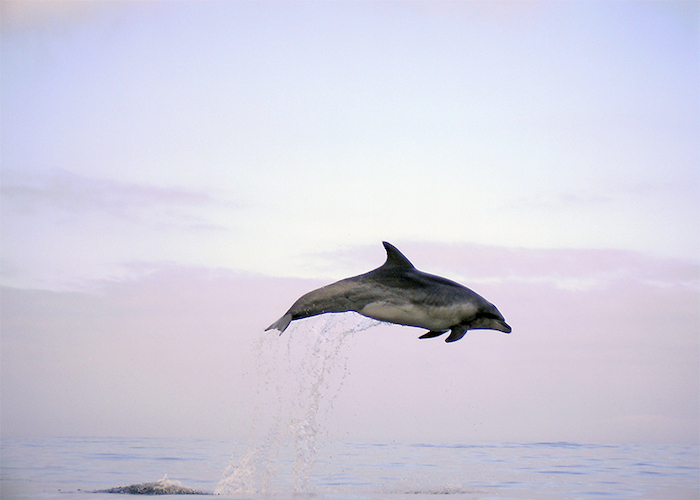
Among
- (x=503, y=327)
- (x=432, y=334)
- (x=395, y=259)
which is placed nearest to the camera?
(x=395, y=259)

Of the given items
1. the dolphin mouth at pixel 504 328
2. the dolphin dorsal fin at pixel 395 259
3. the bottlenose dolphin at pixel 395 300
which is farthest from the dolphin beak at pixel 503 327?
the dolphin dorsal fin at pixel 395 259

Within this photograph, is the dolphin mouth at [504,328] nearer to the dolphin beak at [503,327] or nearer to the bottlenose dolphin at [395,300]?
the dolphin beak at [503,327]

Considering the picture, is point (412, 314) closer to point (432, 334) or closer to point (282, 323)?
point (432, 334)

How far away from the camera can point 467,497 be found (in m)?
14.0

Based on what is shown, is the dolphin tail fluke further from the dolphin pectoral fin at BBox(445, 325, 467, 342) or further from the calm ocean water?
the calm ocean water

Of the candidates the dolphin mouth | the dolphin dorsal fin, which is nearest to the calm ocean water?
the dolphin mouth

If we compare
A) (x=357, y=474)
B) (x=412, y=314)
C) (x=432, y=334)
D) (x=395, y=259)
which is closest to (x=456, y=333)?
(x=432, y=334)

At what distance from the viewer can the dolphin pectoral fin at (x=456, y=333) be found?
1234 centimetres

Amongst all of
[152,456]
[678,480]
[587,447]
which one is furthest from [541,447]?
[152,456]

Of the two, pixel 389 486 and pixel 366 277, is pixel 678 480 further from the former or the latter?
pixel 366 277

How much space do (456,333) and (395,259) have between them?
176 cm

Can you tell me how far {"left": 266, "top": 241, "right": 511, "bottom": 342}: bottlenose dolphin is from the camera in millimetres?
11898

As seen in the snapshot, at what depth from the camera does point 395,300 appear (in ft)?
39.0

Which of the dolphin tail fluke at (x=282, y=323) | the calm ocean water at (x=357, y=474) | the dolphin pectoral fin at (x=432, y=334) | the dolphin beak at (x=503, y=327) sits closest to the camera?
the dolphin tail fluke at (x=282, y=323)
